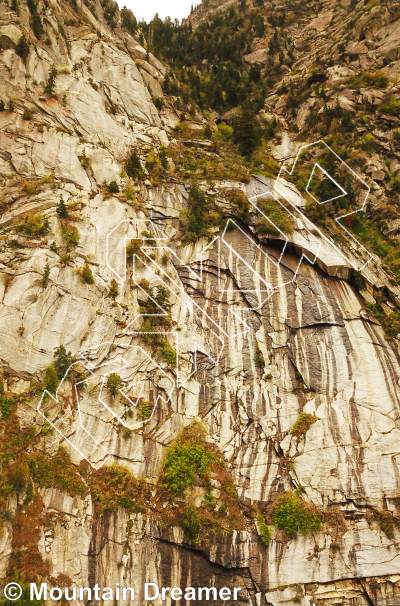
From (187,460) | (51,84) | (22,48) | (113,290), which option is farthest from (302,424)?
(22,48)

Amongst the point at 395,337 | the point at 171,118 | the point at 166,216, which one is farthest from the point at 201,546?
the point at 171,118

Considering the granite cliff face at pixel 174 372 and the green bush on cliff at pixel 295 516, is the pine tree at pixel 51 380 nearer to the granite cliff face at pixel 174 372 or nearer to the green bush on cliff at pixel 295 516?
the granite cliff face at pixel 174 372

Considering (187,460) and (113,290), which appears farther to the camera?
(113,290)

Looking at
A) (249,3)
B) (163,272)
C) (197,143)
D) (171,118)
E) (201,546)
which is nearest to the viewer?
(201,546)

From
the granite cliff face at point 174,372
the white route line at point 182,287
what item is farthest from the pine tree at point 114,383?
the granite cliff face at point 174,372

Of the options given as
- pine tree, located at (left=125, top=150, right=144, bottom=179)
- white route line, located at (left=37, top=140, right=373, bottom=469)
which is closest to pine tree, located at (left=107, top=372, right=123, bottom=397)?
white route line, located at (left=37, top=140, right=373, bottom=469)

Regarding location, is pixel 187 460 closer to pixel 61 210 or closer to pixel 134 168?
pixel 61 210

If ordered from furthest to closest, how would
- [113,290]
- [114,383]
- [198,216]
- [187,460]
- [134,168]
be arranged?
[134,168] < [198,216] < [113,290] < [114,383] < [187,460]

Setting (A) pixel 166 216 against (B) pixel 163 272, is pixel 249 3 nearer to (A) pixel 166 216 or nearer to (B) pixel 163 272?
(A) pixel 166 216

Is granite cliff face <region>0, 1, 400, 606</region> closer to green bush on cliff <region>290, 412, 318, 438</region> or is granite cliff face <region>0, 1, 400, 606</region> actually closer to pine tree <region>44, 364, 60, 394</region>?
green bush on cliff <region>290, 412, 318, 438</region>
